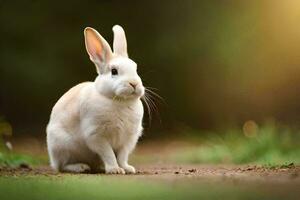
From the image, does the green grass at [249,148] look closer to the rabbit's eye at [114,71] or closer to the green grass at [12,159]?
the green grass at [12,159]

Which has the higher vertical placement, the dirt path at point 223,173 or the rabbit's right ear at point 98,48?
the rabbit's right ear at point 98,48

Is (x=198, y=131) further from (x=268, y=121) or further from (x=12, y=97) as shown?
(x=12, y=97)

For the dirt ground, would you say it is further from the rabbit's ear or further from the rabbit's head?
the rabbit's ear

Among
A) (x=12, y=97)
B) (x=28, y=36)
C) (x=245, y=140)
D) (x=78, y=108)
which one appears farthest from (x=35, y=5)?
(x=78, y=108)

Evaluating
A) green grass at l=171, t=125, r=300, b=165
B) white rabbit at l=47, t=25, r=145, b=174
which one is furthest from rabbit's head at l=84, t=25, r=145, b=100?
green grass at l=171, t=125, r=300, b=165

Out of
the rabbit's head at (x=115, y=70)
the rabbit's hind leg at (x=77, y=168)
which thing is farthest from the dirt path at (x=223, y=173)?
the rabbit's head at (x=115, y=70)
